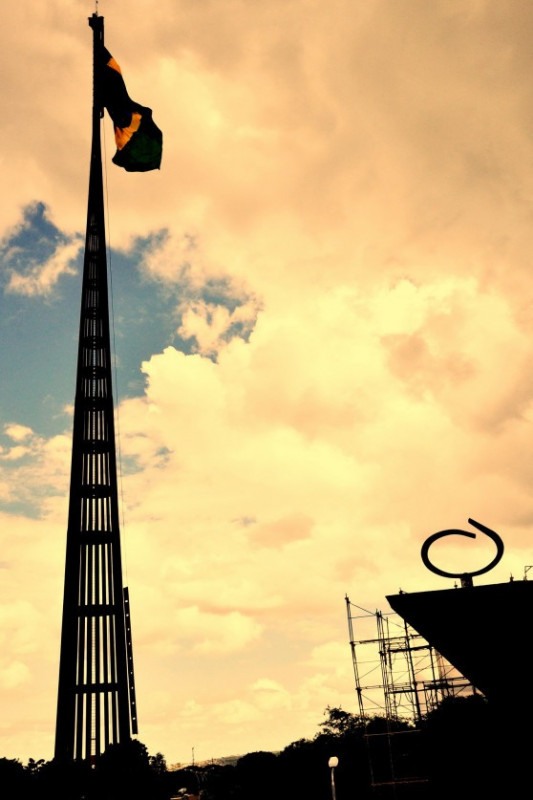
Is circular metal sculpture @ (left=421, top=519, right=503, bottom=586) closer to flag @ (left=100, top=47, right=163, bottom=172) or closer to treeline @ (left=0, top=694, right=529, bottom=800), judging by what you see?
treeline @ (left=0, top=694, right=529, bottom=800)

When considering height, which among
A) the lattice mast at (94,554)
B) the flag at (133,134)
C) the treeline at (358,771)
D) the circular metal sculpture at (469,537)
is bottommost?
the treeline at (358,771)

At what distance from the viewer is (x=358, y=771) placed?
57438 mm

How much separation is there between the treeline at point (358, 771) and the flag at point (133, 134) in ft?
92.1

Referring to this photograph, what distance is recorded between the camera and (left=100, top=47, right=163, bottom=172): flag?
3491 centimetres

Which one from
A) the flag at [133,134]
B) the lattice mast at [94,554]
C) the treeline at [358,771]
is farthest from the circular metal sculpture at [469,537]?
the lattice mast at [94,554]

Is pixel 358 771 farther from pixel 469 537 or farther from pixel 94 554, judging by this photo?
pixel 469 537

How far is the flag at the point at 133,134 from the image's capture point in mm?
34906

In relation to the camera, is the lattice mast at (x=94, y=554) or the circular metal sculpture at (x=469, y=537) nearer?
the circular metal sculpture at (x=469, y=537)

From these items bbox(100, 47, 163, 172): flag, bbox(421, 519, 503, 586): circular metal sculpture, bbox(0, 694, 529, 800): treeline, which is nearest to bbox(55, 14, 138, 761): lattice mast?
bbox(0, 694, 529, 800): treeline

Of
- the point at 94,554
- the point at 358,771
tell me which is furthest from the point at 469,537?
the point at 358,771

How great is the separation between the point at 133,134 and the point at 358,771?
4992 centimetres

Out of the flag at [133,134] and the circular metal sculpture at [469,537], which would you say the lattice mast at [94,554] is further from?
the circular metal sculpture at [469,537]

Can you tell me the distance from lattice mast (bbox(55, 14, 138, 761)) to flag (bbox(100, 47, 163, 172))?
10.6 m

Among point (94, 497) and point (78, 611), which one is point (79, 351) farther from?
point (78, 611)
